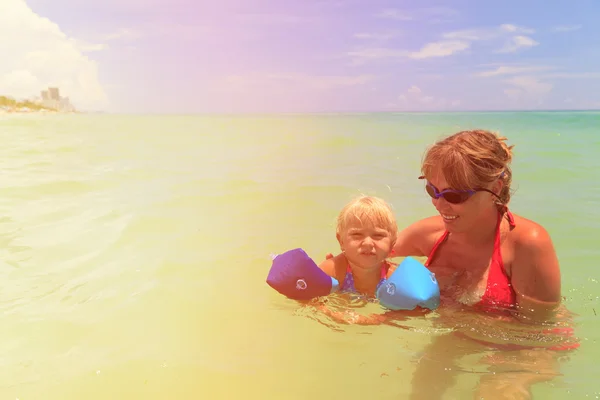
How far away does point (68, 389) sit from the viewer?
274 cm

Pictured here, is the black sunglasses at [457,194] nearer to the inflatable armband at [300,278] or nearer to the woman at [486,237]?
the woman at [486,237]

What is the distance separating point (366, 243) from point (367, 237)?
0.05 m

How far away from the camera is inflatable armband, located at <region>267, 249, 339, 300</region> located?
10.9 feet

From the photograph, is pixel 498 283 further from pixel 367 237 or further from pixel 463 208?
pixel 367 237

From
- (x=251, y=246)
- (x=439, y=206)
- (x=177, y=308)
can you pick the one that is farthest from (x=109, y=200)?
(x=439, y=206)

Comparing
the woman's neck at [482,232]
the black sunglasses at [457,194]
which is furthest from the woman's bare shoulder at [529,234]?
the black sunglasses at [457,194]

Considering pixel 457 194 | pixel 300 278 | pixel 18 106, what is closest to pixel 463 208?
pixel 457 194

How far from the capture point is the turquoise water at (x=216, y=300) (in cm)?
285

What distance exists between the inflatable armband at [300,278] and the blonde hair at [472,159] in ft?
3.16

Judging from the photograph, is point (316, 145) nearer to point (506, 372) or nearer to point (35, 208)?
point (35, 208)

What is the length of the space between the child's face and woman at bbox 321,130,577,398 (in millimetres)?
429

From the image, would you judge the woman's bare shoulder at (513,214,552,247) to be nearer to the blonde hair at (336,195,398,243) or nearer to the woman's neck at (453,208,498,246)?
the woman's neck at (453,208,498,246)

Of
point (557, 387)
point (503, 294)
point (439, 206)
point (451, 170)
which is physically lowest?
point (557, 387)

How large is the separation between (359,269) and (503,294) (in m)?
0.92
